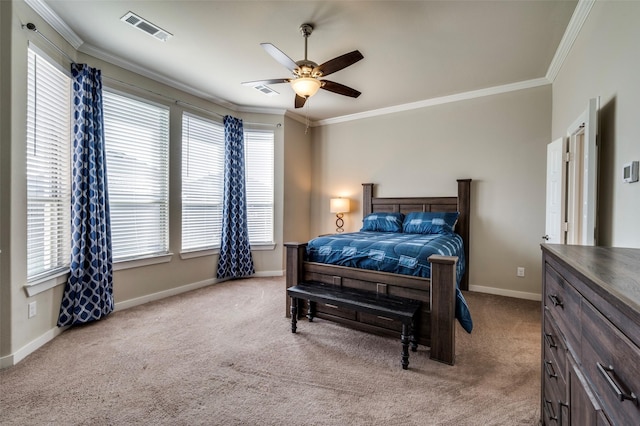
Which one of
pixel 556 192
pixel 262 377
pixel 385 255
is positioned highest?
pixel 556 192

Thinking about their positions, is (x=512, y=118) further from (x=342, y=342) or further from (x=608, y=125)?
(x=342, y=342)

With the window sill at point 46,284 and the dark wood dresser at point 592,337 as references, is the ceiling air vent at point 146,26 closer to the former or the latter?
the window sill at point 46,284

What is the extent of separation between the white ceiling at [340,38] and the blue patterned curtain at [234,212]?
764 millimetres

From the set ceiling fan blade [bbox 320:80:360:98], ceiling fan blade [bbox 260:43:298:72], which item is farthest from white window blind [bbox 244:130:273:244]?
ceiling fan blade [bbox 260:43:298:72]

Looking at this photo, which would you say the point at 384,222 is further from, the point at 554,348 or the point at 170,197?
the point at 554,348

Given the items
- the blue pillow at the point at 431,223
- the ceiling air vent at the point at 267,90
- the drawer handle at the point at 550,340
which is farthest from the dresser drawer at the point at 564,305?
the ceiling air vent at the point at 267,90

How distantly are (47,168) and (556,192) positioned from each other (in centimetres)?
475

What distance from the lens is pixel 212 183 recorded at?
4.41 metres

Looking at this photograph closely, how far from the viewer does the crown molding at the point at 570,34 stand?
2.28m

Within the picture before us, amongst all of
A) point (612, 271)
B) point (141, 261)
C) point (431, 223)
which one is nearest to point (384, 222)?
point (431, 223)

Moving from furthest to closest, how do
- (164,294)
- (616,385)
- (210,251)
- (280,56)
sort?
1. (210,251)
2. (164,294)
3. (280,56)
4. (616,385)

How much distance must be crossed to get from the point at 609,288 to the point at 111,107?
13.8 ft

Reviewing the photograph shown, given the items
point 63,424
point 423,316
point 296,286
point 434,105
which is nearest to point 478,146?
point 434,105

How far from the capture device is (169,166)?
3838mm
